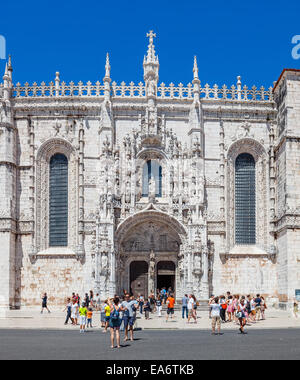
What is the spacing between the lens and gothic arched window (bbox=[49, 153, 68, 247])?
4109 centimetres

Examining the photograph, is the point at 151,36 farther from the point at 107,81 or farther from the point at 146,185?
the point at 146,185

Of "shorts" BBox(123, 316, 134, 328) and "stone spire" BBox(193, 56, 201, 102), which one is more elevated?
"stone spire" BBox(193, 56, 201, 102)

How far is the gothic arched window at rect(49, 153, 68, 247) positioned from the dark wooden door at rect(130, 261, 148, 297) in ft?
15.8

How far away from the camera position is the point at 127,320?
878 inches

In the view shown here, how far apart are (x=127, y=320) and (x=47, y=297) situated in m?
18.7

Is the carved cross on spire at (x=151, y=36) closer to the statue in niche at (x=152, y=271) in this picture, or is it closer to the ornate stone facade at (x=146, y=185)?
the ornate stone facade at (x=146, y=185)

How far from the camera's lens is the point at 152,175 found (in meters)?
41.5

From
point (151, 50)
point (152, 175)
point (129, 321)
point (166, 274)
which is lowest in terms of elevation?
point (129, 321)

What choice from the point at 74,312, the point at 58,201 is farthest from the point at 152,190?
the point at 74,312

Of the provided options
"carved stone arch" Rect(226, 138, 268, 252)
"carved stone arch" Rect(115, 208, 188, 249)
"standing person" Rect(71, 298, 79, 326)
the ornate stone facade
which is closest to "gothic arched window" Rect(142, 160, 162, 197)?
the ornate stone facade

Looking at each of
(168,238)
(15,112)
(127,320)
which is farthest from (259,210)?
(127,320)

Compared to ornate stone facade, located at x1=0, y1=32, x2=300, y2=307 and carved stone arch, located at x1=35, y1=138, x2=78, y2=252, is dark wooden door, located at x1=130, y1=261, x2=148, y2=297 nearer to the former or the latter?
ornate stone facade, located at x1=0, y1=32, x2=300, y2=307

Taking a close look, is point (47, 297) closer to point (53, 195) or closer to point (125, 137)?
point (53, 195)

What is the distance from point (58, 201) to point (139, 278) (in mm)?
7455
